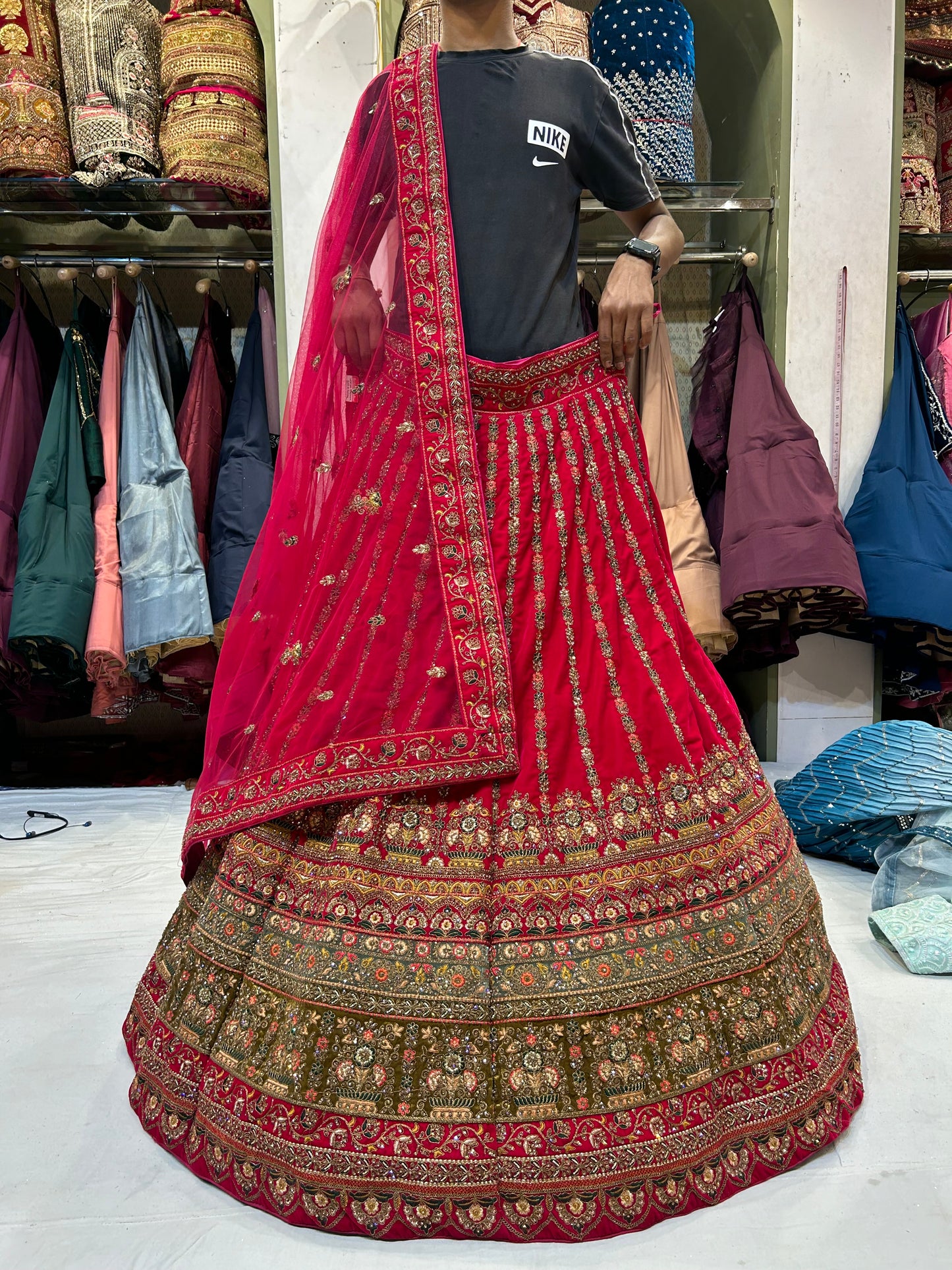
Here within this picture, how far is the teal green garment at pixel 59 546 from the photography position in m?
2.15

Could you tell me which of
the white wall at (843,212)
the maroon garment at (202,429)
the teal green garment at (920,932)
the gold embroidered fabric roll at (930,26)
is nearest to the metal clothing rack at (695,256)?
the white wall at (843,212)

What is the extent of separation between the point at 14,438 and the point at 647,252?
1.84m

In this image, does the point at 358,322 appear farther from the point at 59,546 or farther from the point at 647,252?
the point at 59,546

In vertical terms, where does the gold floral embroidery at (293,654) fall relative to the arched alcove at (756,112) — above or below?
below

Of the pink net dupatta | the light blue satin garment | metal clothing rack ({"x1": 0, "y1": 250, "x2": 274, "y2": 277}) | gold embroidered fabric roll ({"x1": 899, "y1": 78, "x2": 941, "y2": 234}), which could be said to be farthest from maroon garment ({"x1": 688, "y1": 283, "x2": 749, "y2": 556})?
the pink net dupatta

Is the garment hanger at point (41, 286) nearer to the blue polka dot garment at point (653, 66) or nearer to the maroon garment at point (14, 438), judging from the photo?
the maroon garment at point (14, 438)

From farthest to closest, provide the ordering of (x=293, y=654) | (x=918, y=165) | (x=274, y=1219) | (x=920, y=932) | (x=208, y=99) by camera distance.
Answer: (x=918, y=165), (x=208, y=99), (x=920, y=932), (x=293, y=654), (x=274, y=1219)

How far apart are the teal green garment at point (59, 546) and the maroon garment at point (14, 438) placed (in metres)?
0.05

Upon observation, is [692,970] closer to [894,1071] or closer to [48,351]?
[894,1071]

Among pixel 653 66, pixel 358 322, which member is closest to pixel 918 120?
pixel 653 66

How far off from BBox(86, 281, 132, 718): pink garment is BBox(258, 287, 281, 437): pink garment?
0.38 metres

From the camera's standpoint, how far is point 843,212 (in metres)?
2.48

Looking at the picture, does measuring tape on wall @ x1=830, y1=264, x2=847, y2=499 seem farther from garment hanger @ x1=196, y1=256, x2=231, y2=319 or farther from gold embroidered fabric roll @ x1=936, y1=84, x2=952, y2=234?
garment hanger @ x1=196, y1=256, x2=231, y2=319

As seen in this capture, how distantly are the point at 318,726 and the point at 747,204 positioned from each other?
2138 millimetres
